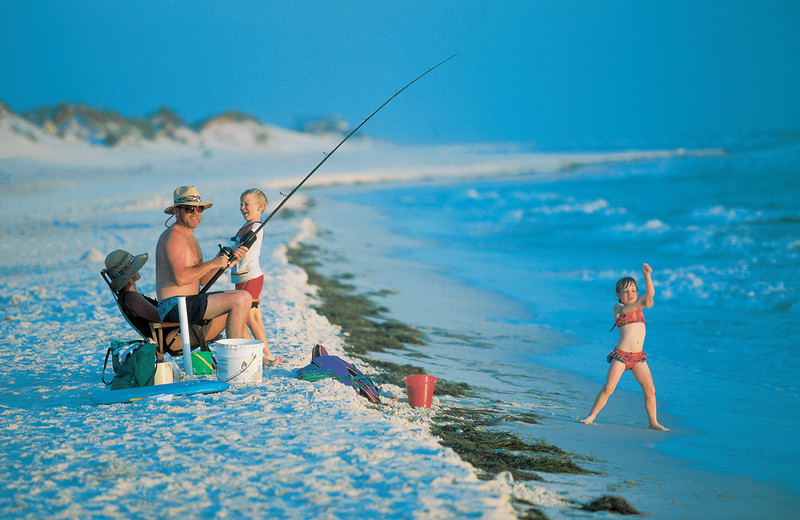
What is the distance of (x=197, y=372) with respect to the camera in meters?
4.11

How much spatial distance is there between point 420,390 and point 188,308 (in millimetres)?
1271

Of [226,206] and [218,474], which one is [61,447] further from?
[226,206]

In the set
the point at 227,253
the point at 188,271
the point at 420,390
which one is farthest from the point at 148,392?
the point at 420,390

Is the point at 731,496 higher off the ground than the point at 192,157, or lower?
lower

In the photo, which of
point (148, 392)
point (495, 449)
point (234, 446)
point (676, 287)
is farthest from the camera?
point (676, 287)

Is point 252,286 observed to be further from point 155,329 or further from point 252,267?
point 155,329

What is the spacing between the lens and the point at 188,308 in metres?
3.95

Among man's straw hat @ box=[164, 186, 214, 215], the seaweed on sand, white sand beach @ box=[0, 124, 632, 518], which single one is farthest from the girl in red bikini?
man's straw hat @ box=[164, 186, 214, 215]

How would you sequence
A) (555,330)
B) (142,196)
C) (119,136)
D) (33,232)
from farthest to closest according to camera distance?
(119,136), (142,196), (33,232), (555,330)

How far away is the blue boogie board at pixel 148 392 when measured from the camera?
3.70m

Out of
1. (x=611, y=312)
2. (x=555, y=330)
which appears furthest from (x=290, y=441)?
(x=611, y=312)

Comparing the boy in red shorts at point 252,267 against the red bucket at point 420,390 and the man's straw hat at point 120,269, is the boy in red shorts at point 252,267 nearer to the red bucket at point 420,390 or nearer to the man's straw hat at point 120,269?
the man's straw hat at point 120,269

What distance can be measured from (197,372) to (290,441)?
1.19 metres

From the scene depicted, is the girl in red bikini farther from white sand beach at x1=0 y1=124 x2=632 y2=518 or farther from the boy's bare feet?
the boy's bare feet
